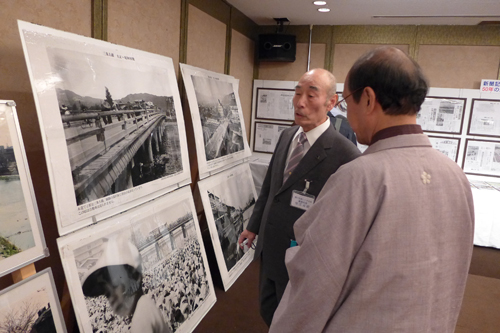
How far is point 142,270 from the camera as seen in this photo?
5.75 feet

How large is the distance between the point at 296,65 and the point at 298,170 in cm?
313

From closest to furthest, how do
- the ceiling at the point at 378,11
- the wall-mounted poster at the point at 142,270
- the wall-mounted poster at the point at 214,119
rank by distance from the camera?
the wall-mounted poster at the point at 142,270
the wall-mounted poster at the point at 214,119
the ceiling at the point at 378,11

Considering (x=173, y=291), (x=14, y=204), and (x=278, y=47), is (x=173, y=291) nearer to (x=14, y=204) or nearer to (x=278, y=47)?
(x=14, y=204)

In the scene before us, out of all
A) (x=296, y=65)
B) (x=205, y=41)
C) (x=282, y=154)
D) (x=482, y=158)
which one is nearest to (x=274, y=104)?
(x=296, y=65)

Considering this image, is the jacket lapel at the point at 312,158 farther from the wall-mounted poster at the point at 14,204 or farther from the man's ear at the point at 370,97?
the wall-mounted poster at the point at 14,204

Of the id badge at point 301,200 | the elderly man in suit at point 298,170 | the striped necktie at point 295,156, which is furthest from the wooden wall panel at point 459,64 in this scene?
the id badge at point 301,200

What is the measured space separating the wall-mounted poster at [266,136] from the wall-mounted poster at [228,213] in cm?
146

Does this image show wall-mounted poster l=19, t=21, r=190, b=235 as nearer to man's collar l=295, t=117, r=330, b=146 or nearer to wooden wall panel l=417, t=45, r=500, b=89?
man's collar l=295, t=117, r=330, b=146

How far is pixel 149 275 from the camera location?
1.79m

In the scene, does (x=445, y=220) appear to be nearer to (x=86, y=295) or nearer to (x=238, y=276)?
(x=86, y=295)

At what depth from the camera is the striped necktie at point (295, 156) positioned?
184cm


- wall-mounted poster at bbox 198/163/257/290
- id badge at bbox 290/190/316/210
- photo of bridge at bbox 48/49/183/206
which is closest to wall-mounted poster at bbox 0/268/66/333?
photo of bridge at bbox 48/49/183/206

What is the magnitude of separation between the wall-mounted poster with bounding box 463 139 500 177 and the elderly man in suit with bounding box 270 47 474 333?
151 inches

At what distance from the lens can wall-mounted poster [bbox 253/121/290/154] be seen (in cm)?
461
